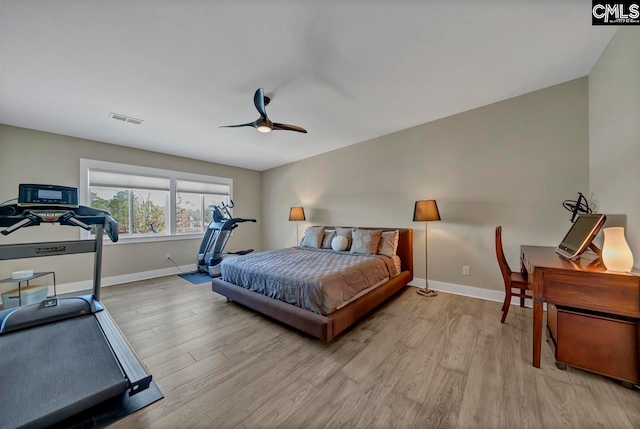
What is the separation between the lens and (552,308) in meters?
1.80

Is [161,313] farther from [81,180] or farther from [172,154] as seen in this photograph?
[172,154]

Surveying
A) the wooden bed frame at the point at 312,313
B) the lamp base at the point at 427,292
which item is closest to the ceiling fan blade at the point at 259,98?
the wooden bed frame at the point at 312,313

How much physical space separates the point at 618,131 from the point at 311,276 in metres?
2.91

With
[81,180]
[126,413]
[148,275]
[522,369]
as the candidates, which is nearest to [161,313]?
[126,413]

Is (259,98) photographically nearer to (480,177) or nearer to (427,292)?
(480,177)

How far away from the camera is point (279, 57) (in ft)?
6.53

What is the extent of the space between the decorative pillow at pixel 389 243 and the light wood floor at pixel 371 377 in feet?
3.15

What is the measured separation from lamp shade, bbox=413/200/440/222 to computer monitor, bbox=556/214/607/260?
125cm

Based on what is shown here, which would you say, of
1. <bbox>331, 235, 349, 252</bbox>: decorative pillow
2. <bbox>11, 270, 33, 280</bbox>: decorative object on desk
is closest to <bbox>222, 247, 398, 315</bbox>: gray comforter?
<bbox>331, 235, 349, 252</bbox>: decorative pillow

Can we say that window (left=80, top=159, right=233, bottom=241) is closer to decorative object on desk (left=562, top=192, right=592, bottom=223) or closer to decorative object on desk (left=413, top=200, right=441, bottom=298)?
decorative object on desk (left=413, top=200, right=441, bottom=298)

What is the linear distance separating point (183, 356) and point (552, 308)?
3150mm

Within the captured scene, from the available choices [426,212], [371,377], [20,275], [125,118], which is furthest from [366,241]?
[20,275]

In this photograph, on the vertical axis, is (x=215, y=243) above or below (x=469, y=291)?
above

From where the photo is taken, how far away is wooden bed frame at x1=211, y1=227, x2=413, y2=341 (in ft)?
6.50
